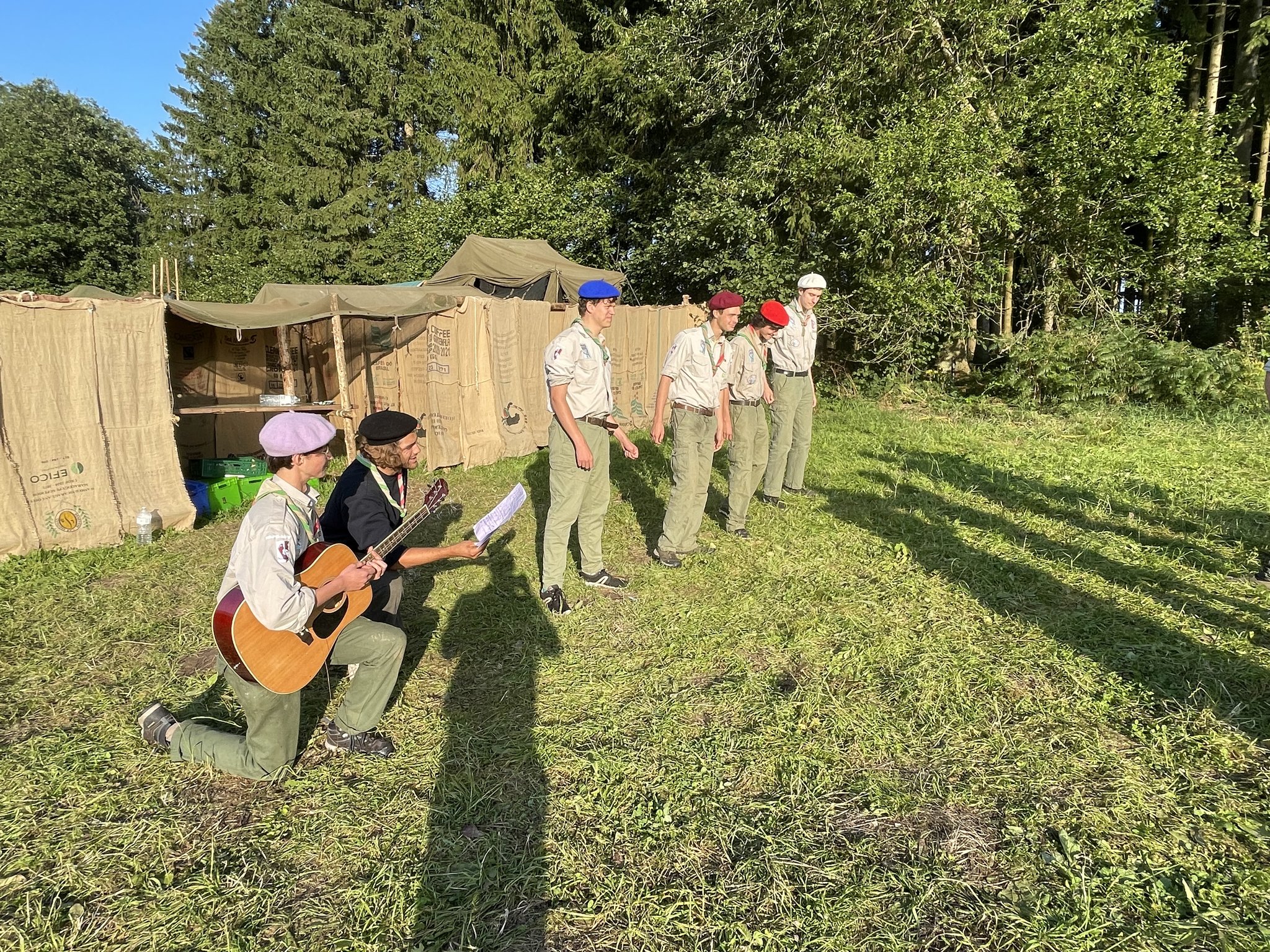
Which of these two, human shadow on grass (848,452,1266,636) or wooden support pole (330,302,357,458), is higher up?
wooden support pole (330,302,357,458)

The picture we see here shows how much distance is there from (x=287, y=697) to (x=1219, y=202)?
14.6m

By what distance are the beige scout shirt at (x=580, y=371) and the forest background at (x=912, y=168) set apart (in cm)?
917

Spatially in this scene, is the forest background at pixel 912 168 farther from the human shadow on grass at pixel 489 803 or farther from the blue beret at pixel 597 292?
the human shadow on grass at pixel 489 803

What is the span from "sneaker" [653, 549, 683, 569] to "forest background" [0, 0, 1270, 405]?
8951 millimetres

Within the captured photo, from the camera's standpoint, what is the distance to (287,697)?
2734mm

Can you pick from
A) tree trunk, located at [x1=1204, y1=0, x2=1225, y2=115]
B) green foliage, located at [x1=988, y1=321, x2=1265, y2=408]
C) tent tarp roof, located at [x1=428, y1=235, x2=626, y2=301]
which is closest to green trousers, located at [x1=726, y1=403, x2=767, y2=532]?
tent tarp roof, located at [x1=428, y1=235, x2=626, y2=301]

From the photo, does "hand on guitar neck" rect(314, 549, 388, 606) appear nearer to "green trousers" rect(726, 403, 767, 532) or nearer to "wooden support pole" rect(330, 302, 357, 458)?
"green trousers" rect(726, 403, 767, 532)

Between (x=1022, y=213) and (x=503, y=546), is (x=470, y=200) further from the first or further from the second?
(x=503, y=546)

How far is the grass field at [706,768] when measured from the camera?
2186mm

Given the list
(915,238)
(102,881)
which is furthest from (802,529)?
(915,238)

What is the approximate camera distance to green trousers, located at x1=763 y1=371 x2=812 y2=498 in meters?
6.56

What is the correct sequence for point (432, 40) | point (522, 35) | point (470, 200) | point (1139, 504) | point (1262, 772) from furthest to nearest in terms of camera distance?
1. point (432, 40)
2. point (522, 35)
3. point (470, 200)
4. point (1139, 504)
5. point (1262, 772)

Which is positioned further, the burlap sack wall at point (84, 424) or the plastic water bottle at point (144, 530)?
the plastic water bottle at point (144, 530)

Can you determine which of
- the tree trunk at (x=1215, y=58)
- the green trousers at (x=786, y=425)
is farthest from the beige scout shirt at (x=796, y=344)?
the tree trunk at (x=1215, y=58)
